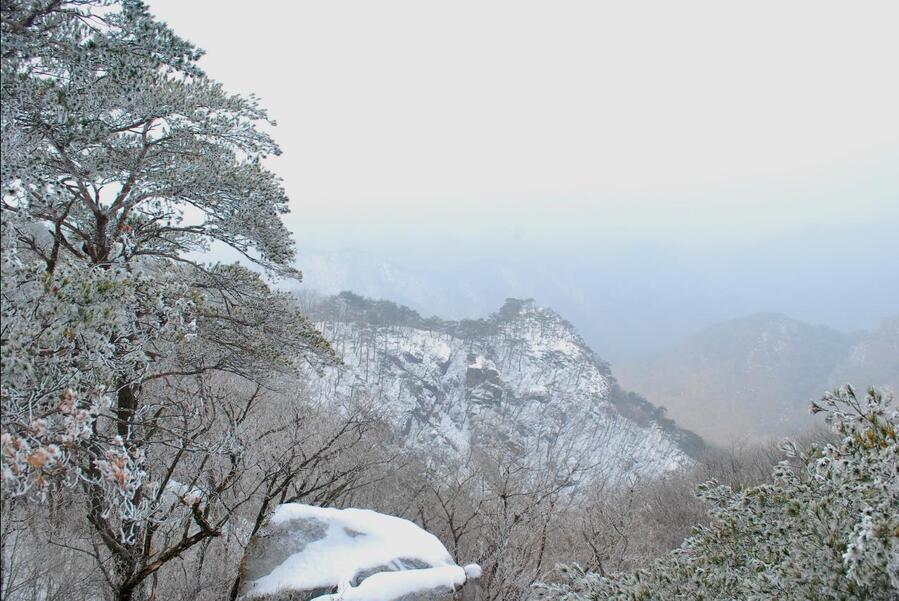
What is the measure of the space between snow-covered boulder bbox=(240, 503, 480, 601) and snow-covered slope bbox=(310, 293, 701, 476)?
168 feet

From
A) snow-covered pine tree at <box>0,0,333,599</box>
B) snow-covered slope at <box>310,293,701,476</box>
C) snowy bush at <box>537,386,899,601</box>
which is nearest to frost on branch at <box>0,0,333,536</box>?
snow-covered pine tree at <box>0,0,333,599</box>

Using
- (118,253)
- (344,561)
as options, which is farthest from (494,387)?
(118,253)

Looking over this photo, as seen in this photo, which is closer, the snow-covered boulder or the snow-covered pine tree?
the snow-covered pine tree

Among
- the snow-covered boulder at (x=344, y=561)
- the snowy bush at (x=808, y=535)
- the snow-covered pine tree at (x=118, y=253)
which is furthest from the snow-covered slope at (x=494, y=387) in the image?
the snowy bush at (x=808, y=535)

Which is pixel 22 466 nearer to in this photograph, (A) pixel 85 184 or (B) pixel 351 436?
(A) pixel 85 184

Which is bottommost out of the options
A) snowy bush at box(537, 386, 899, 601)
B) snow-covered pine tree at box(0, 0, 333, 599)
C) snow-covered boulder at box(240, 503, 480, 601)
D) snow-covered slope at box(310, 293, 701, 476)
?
snow-covered slope at box(310, 293, 701, 476)

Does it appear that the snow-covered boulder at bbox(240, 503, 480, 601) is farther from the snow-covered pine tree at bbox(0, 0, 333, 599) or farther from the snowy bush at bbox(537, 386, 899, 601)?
the snowy bush at bbox(537, 386, 899, 601)

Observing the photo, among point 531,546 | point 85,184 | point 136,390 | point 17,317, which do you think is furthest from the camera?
point 531,546

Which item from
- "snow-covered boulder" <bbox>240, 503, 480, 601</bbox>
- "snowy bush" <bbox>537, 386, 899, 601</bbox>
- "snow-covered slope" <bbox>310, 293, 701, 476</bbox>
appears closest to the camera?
"snowy bush" <bbox>537, 386, 899, 601</bbox>

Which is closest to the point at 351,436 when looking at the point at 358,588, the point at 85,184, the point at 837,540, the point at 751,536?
the point at 358,588

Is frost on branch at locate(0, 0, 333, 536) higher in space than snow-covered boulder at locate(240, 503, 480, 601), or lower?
higher

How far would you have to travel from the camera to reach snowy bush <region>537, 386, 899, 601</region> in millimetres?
3512

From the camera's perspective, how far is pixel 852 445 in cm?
390

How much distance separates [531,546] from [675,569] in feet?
27.4
